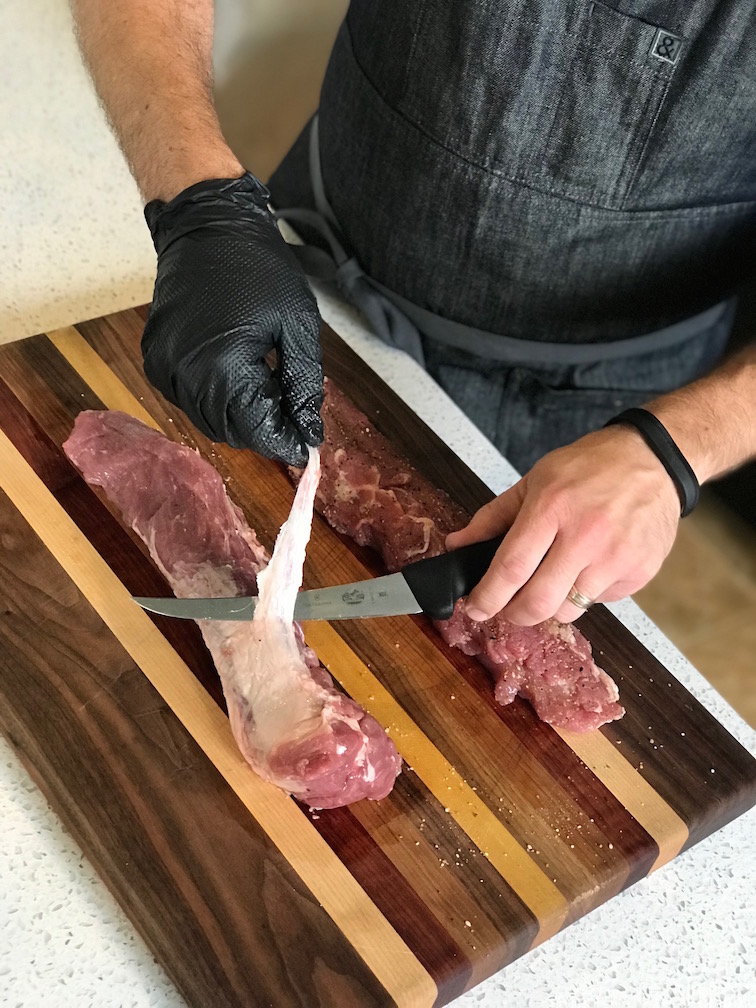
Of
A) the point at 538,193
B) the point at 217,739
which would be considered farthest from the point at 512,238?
the point at 217,739

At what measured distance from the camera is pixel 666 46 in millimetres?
1445

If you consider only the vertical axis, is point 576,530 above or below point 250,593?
above

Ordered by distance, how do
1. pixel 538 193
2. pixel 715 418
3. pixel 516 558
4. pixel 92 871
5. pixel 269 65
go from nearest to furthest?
pixel 92 871 → pixel 516 558 → pixel 715 418 → pixel 538 193 → pixel 269 65

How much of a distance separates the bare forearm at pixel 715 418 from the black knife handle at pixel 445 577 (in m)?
0.34

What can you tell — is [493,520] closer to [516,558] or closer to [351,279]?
[516,558]

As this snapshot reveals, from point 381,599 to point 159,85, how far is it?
0.86 m

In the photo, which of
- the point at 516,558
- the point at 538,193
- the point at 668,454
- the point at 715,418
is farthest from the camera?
the point at 538,193

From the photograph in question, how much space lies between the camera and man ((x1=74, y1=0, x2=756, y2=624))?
4.04 ft

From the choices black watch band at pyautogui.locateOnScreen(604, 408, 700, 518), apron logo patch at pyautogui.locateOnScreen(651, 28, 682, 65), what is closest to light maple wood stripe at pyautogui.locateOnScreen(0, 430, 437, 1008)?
black watch band at pyautogui.locateOnScreen(604, 408, 700, 518)

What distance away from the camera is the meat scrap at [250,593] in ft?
3.74

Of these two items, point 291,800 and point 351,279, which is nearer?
point 291,800

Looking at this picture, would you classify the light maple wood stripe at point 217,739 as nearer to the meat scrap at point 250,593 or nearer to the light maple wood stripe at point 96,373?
the meat scrap at point 250,593

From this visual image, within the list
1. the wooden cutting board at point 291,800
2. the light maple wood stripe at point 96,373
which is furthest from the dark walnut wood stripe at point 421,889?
the light maple wood stripe at point 96,373

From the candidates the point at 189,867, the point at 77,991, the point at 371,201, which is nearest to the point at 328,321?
the point at 371,201
